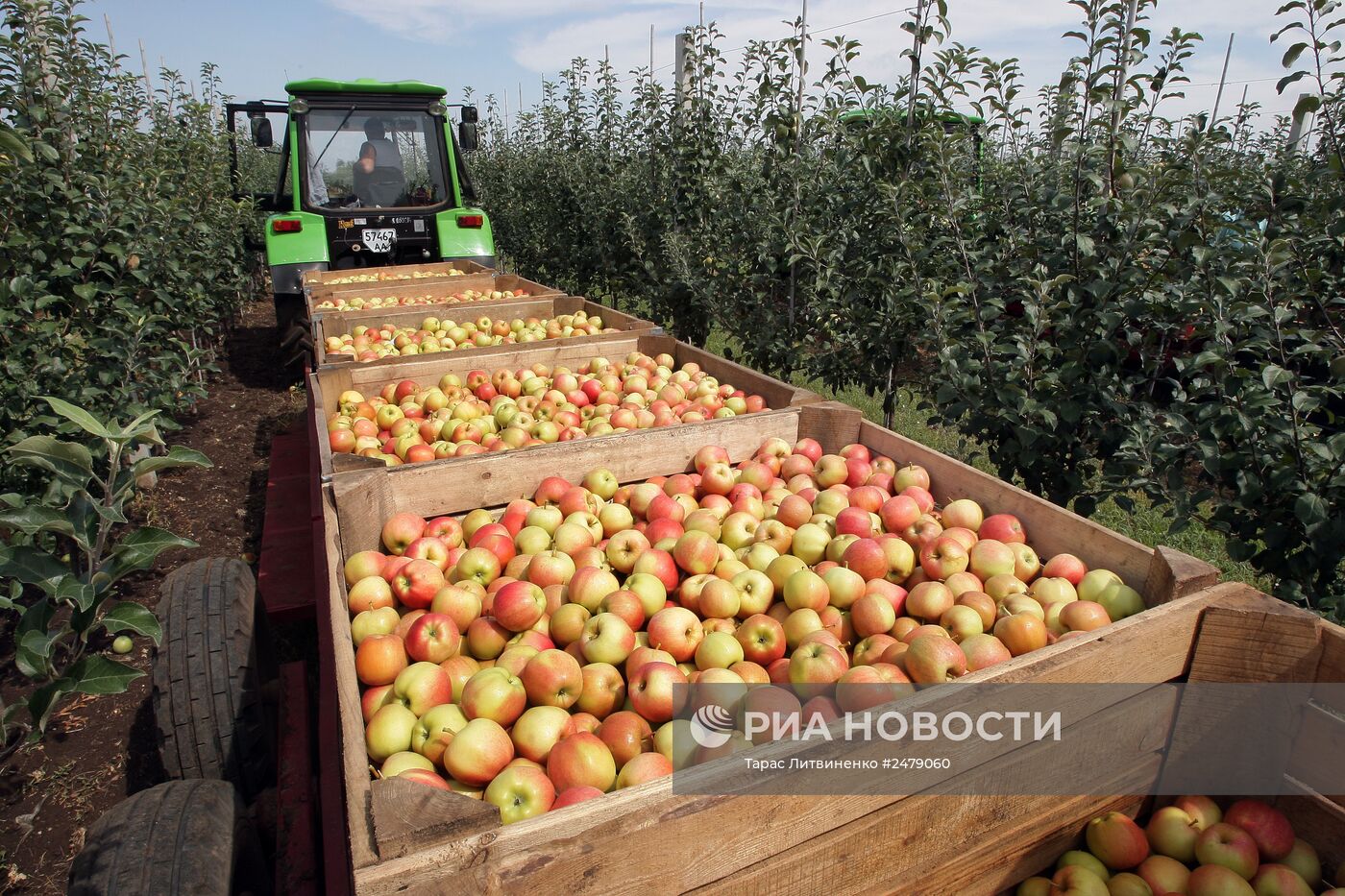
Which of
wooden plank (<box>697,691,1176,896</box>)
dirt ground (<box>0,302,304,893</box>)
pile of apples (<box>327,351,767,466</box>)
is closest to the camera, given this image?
wooden plank (<box>697,691,1176,896</box>)

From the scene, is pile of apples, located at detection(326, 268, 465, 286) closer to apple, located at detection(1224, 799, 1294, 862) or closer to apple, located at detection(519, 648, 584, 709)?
apple, located at detection(519, 648, 584, 709)

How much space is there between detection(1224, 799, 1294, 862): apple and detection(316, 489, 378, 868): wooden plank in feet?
5.68

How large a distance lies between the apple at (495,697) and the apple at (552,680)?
0.03 metres

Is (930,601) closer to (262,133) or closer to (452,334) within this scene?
(452,334)

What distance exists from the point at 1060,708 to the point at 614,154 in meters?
8.92

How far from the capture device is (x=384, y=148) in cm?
833

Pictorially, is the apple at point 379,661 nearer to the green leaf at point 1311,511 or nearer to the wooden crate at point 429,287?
the green leaf at point 1311,511

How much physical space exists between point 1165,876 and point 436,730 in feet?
5.20

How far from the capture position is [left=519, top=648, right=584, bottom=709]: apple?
1784mm

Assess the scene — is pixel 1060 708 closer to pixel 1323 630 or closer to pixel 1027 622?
pixel 1027 622

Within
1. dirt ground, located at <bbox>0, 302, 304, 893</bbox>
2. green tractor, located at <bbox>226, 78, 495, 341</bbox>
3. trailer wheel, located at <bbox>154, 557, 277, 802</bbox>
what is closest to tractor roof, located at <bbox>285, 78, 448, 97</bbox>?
green tractor, located at <bbox>226, 78, 495, 341</bbox>

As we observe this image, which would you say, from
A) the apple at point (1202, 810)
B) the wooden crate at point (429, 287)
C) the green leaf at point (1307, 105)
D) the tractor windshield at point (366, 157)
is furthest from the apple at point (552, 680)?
the tractor windshield at point (366, 157)

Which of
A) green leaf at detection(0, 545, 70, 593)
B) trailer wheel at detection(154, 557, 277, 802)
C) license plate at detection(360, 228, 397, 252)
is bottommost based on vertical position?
trailer wheel at detection(154, 557, 277, 802)

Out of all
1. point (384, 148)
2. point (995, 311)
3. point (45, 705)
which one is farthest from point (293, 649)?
point (384, 148)
